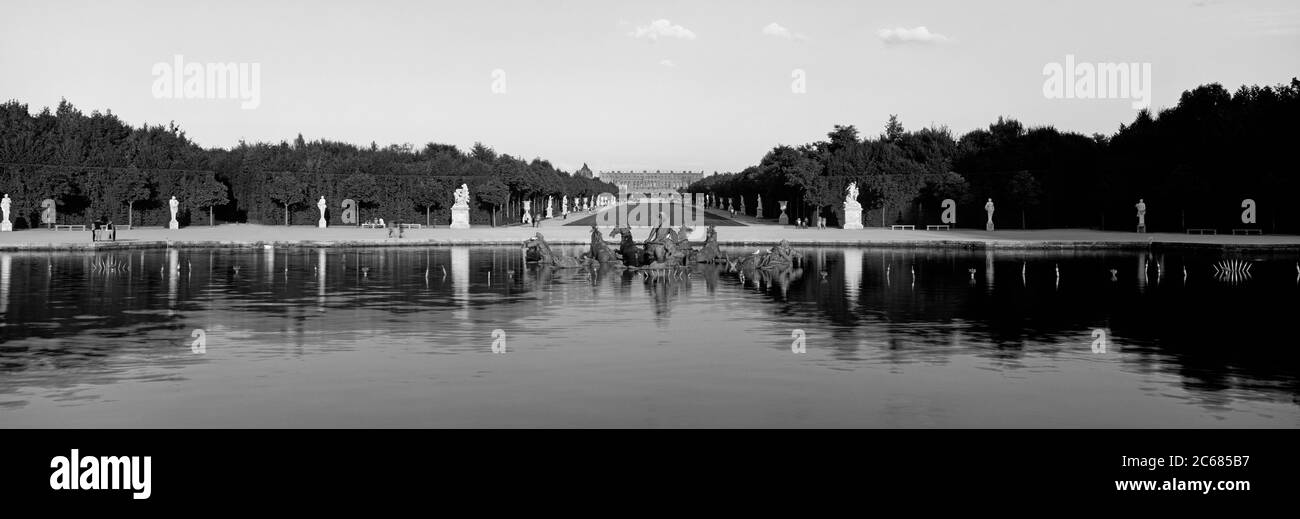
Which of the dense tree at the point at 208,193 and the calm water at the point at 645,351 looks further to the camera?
the dense tree at the point at 208,193

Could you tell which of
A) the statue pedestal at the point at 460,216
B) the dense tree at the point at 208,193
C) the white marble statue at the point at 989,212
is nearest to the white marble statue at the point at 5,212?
the dense tree at the point at 208,193

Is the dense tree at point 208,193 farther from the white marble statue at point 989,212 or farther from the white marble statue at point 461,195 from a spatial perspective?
the white marble statue at point 989,212

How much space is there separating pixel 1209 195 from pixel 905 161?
2188 cm

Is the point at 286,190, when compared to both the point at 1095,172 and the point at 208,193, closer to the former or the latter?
the point at 208,193

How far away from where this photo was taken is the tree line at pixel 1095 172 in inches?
2409

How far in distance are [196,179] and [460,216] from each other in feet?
62.9

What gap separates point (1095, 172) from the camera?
237 feet

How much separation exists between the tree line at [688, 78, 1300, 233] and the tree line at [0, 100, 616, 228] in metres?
26.7

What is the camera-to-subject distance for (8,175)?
68.9 metres

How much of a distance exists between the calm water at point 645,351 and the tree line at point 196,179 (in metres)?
45.2

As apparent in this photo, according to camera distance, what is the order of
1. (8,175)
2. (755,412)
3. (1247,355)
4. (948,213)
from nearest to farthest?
(755,412) → (1247,355) → (8,175) → (948,213)

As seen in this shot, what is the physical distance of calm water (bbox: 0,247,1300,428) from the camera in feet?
38.2
